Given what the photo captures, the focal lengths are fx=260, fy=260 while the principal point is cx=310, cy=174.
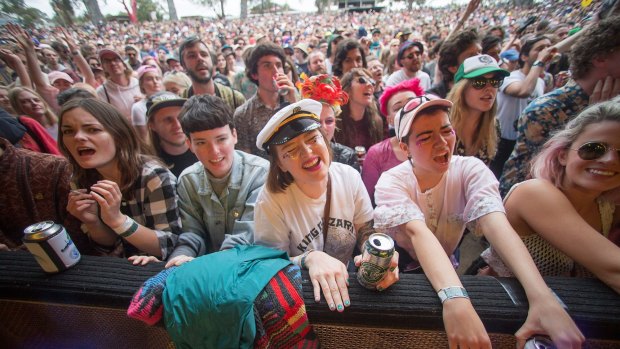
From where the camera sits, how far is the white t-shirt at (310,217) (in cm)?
164

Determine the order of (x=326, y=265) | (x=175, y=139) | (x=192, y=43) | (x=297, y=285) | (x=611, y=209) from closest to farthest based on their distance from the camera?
(x=297, y=285) → (x=326, y=265) → (x=611, y=209) → (x=175, y=139) → (x=192, y=43)

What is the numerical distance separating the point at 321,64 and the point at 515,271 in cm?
469

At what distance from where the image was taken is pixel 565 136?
148cm

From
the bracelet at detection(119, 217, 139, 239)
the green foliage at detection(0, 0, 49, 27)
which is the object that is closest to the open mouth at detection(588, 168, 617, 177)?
the bracelet at detection(119, 217, 139, 239)

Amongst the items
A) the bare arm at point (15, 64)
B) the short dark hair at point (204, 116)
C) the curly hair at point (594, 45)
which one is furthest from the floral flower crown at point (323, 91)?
the bare arm at point (15, 64)

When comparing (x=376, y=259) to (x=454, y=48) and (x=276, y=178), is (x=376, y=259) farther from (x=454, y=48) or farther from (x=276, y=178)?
Answer: (x=454, y=48)

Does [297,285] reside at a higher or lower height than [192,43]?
lower

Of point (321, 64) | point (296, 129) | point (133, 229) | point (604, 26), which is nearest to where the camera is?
point (296, 129)

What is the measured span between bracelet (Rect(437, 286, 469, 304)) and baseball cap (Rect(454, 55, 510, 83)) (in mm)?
2160

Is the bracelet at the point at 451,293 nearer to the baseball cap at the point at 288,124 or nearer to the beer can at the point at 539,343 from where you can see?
the beer can at the point at 539,343

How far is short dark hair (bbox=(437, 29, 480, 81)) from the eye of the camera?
3400 millimetres

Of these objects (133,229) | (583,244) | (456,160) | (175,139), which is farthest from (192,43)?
(583,244)

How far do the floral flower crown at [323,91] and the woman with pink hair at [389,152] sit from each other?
540 millimetres

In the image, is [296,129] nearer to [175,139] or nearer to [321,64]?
[175,139]
